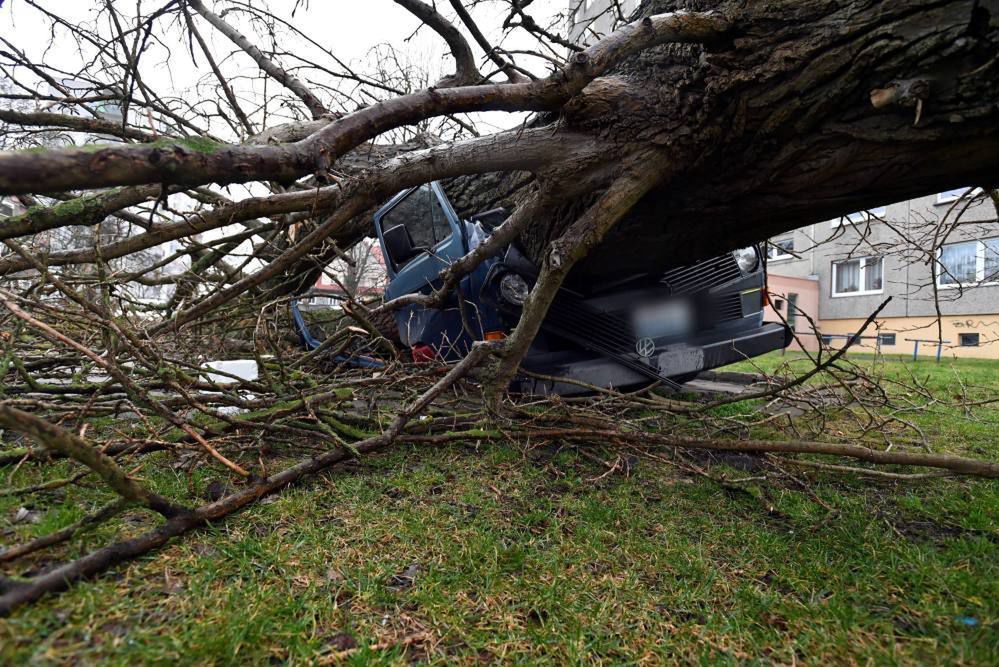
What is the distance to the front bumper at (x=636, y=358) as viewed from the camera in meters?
3.84

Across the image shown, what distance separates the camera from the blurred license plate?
411cm

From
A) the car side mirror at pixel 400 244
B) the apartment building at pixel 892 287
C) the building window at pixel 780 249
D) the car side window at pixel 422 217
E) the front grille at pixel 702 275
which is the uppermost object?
the car side window at pixel 422 217

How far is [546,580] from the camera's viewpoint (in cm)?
175

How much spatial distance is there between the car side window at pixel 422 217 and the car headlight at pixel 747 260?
275cm

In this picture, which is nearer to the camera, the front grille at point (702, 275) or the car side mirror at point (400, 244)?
the front grille at point (702, 275)

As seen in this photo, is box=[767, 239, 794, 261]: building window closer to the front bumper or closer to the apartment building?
the apartment building

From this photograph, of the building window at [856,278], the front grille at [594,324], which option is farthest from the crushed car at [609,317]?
the building window at [856,278]

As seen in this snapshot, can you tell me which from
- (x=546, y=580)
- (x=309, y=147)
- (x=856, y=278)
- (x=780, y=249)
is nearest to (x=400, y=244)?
(x=309, y=147)

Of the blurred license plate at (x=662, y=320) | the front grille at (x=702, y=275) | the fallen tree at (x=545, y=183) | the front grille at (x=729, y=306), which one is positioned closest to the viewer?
the fallen tree at (x=545, y=183)

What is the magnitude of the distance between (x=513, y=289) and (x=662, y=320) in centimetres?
Result: 135

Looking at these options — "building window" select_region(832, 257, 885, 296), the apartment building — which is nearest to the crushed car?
the apartment building

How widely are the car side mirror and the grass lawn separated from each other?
260cm

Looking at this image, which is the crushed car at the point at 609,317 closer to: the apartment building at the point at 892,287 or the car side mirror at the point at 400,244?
the car side mirror at the point at 400,244

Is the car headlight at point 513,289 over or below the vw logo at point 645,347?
over
